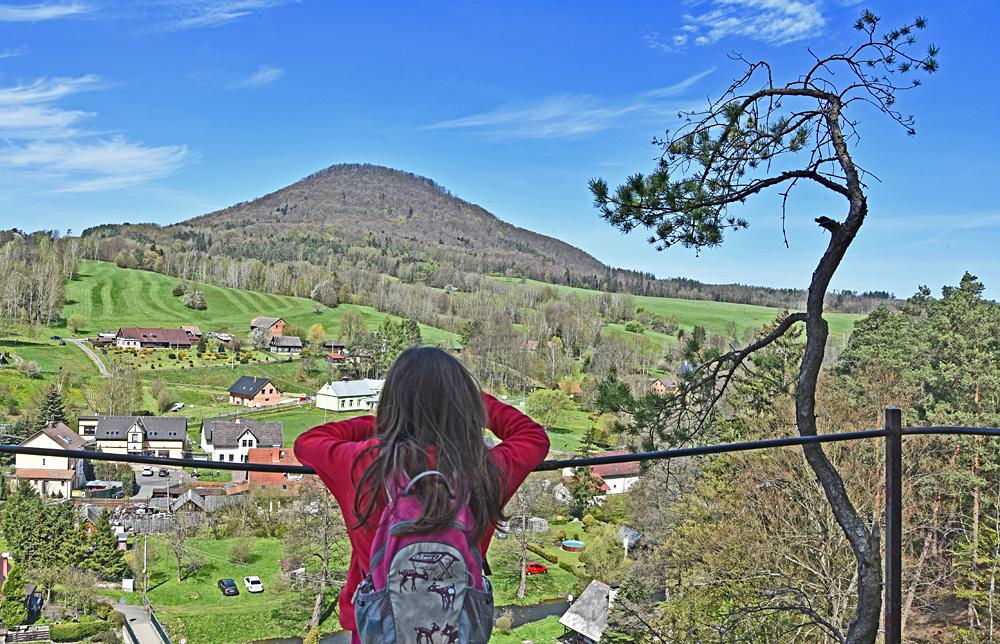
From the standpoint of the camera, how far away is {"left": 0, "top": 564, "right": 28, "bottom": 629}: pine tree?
945cm

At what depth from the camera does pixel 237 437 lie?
89.4 ft

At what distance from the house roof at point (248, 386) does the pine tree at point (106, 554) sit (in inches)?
930

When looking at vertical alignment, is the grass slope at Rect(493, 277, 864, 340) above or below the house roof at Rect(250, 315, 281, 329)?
above

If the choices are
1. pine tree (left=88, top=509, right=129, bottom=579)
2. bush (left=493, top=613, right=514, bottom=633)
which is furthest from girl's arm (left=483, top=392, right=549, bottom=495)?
bush (left=493, top=613, right=514, bottom=633)

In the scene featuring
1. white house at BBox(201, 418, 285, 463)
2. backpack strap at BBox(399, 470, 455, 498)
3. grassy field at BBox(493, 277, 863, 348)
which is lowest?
white house at BBox(201, 418, 285, 463)

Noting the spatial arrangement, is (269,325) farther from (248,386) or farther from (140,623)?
(140,623)

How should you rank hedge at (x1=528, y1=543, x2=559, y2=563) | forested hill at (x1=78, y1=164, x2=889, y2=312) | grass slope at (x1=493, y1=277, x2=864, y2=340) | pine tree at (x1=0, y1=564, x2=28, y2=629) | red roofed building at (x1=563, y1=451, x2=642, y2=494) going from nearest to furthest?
pine tree at (x1=0, y1=564, x2=28, y2=629) → hedge at (x1=528, y1=543, x2=559, y2=563) → red roofed building at (x1=563, y1=451, x2=642, y2=494) → grass slope at (x1=493, y1=277, x2=864, y2=340) → forested hill at (x1=78, y1=164, x2=889, y2=312)

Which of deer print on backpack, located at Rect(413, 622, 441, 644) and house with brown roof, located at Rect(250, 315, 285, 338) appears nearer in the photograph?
deer print on backpack, located at Rect(413, 622, 441, 644)

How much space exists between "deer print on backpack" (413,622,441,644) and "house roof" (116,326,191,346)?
48.3 meters

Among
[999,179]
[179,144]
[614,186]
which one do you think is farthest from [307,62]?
[614,186]

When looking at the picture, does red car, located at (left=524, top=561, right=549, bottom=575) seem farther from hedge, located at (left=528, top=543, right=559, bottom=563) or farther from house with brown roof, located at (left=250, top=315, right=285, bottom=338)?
house with brown roof, located at (left=250, top=315, right=285, bottom=338)

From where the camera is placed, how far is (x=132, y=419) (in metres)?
26.7

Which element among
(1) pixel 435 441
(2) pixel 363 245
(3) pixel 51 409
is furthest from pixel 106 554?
(2) pixel 363 245

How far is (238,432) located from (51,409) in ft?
29.0
